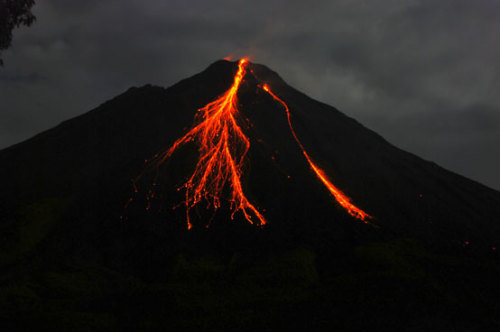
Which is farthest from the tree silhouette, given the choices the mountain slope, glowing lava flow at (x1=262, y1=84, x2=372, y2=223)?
glowing lava flow at (x1=262, y1=84, x2=372, y2=223)

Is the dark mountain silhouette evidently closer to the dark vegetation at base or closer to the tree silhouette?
the dark vegetation at base

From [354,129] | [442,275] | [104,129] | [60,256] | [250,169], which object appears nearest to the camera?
[442,275]

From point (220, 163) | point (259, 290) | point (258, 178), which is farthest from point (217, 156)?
point (259, 290)

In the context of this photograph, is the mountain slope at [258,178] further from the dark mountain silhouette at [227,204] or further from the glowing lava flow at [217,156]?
the glowing lava flow at [217,156]

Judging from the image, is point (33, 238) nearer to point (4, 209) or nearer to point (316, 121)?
point (4, 209)

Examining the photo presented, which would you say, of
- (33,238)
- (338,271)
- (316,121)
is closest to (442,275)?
(338,271)

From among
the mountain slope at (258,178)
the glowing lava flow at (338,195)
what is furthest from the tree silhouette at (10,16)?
the glowing lava flow at (338,195)
